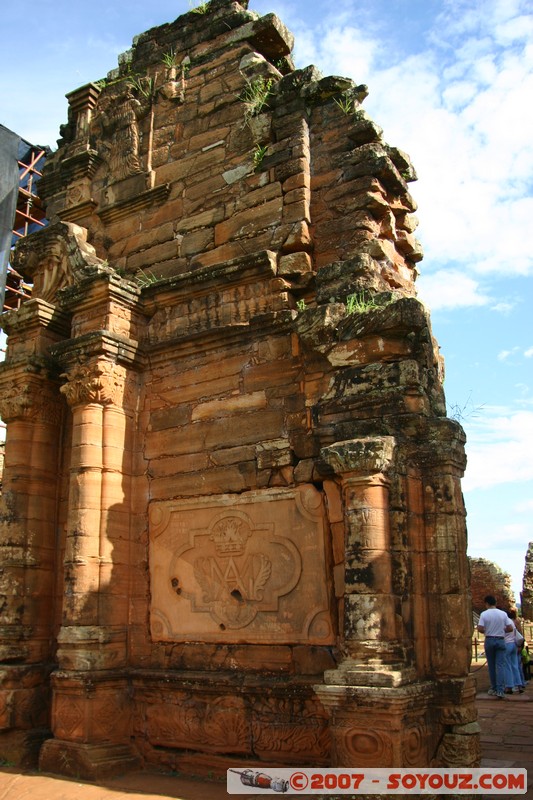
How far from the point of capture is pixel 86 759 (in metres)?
6.17

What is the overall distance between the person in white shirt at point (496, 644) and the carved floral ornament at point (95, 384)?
6661 mm

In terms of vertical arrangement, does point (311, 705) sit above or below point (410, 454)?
below

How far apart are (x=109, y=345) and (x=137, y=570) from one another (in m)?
2.28

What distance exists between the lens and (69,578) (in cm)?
678

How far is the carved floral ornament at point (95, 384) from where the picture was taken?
23.7 feet

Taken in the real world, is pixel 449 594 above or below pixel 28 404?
below

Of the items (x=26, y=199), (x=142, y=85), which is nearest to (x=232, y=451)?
(x=142, y=85)

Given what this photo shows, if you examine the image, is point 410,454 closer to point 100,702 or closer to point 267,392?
point 267,392

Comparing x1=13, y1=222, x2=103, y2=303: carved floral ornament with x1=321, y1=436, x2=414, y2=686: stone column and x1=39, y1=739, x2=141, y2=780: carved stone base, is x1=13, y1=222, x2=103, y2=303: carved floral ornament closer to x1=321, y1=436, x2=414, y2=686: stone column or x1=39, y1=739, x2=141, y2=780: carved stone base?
x1=321, y1=436, x2=414, y2=686: stone column

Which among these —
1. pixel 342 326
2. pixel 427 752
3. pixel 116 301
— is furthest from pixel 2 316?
pixel 427 752

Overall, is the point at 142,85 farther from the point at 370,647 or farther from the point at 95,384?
the point at 370,647

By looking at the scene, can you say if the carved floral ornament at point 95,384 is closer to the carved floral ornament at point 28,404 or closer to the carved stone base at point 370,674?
the carved floral ornament at point 28,404

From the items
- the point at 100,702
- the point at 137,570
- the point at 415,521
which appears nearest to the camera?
the point at 415,521

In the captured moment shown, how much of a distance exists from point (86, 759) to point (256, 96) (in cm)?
668
